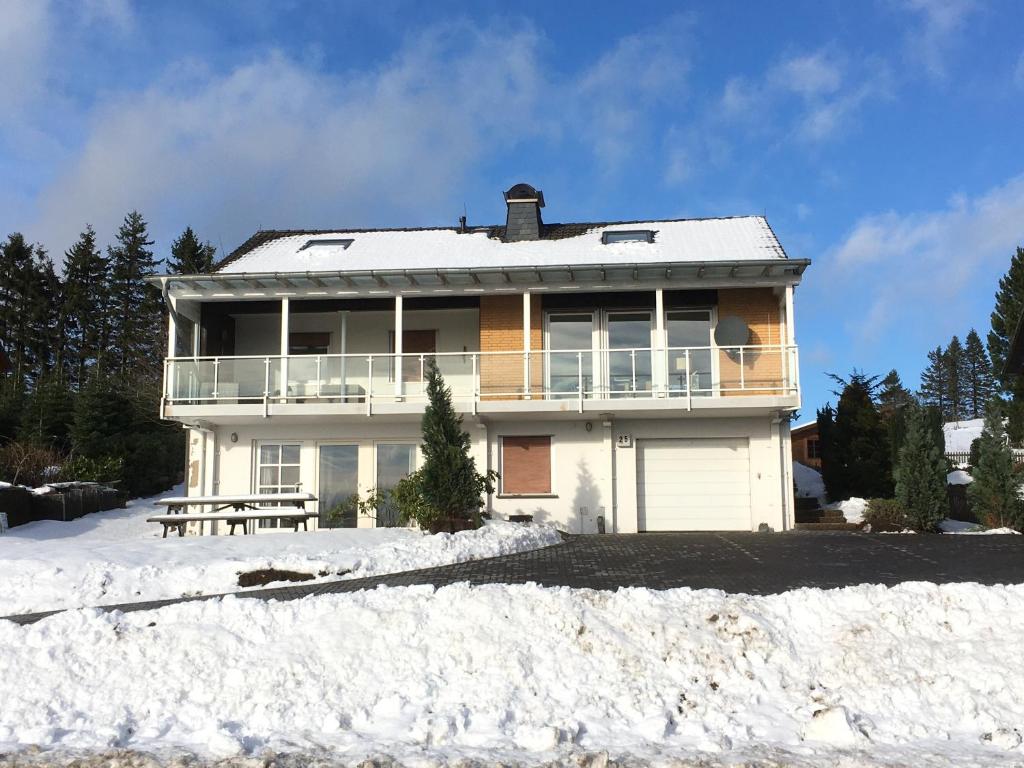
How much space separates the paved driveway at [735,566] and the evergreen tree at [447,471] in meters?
1.57

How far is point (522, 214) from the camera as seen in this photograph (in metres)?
22.6

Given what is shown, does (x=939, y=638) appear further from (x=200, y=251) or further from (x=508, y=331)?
(x=200, y=251)

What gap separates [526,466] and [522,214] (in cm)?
730

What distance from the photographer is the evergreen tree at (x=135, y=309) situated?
4311cm

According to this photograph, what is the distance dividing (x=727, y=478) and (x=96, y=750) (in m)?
14.5

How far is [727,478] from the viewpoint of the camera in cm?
1864

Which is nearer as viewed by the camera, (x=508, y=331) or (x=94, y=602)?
(x=94, y=602)

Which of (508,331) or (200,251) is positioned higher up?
(200,251)

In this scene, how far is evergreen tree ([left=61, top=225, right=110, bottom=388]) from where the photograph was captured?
46625mm

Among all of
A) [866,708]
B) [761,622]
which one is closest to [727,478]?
[761,622]

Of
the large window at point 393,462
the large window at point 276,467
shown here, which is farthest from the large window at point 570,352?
the large window at point 276,467

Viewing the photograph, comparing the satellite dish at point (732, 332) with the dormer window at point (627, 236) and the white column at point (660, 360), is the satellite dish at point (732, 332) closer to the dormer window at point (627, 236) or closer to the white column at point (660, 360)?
the white column at point (660, 360)

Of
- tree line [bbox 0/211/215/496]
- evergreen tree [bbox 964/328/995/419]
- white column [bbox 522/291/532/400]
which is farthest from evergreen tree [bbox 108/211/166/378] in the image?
evergreen tree [bbox 964/328/995/419]

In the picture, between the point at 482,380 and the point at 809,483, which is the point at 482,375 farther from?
the point at 809,483
